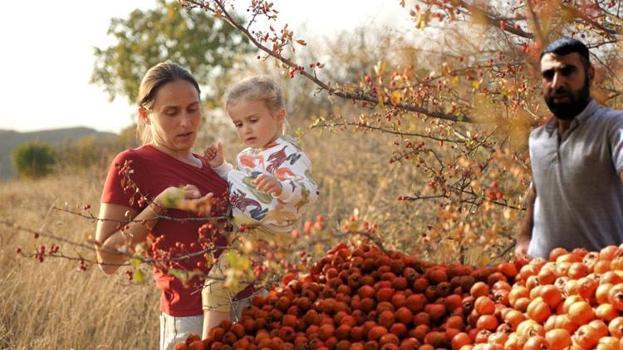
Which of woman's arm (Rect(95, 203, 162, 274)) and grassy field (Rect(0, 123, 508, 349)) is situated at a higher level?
woman's arm (Rect(95, 203, 162, 274))

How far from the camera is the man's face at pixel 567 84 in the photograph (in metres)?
2.68

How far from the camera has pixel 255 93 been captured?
3.41 metres

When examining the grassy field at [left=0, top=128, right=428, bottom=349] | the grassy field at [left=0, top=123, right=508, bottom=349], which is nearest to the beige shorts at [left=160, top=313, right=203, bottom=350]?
the grassy field at [left=0, top=123, right=508, bottom=349]

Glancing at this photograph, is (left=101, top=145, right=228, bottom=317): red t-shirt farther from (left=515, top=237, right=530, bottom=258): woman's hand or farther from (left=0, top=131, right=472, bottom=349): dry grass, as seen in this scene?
(left=515, top=237, right=530, bottom=258): woman's hand

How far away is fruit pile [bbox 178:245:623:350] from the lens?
2.51 meters

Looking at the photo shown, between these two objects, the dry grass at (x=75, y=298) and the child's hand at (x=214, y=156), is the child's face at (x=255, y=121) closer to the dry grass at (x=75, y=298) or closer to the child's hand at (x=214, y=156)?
the child's hand at (x=214, y=156)

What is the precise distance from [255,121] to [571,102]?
1.32m

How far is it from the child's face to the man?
1124mm

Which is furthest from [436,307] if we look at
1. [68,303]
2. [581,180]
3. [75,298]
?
[75,298]

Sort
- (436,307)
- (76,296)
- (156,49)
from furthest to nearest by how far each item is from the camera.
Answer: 1. (156,49)
2. (76,296)
3. (436,307)

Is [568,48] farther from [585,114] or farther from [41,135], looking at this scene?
[41,135]

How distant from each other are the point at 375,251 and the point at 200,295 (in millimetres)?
734

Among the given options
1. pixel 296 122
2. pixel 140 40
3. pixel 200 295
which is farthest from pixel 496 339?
pixel 140 40

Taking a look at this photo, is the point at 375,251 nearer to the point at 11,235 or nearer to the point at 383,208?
the point at 383,208
